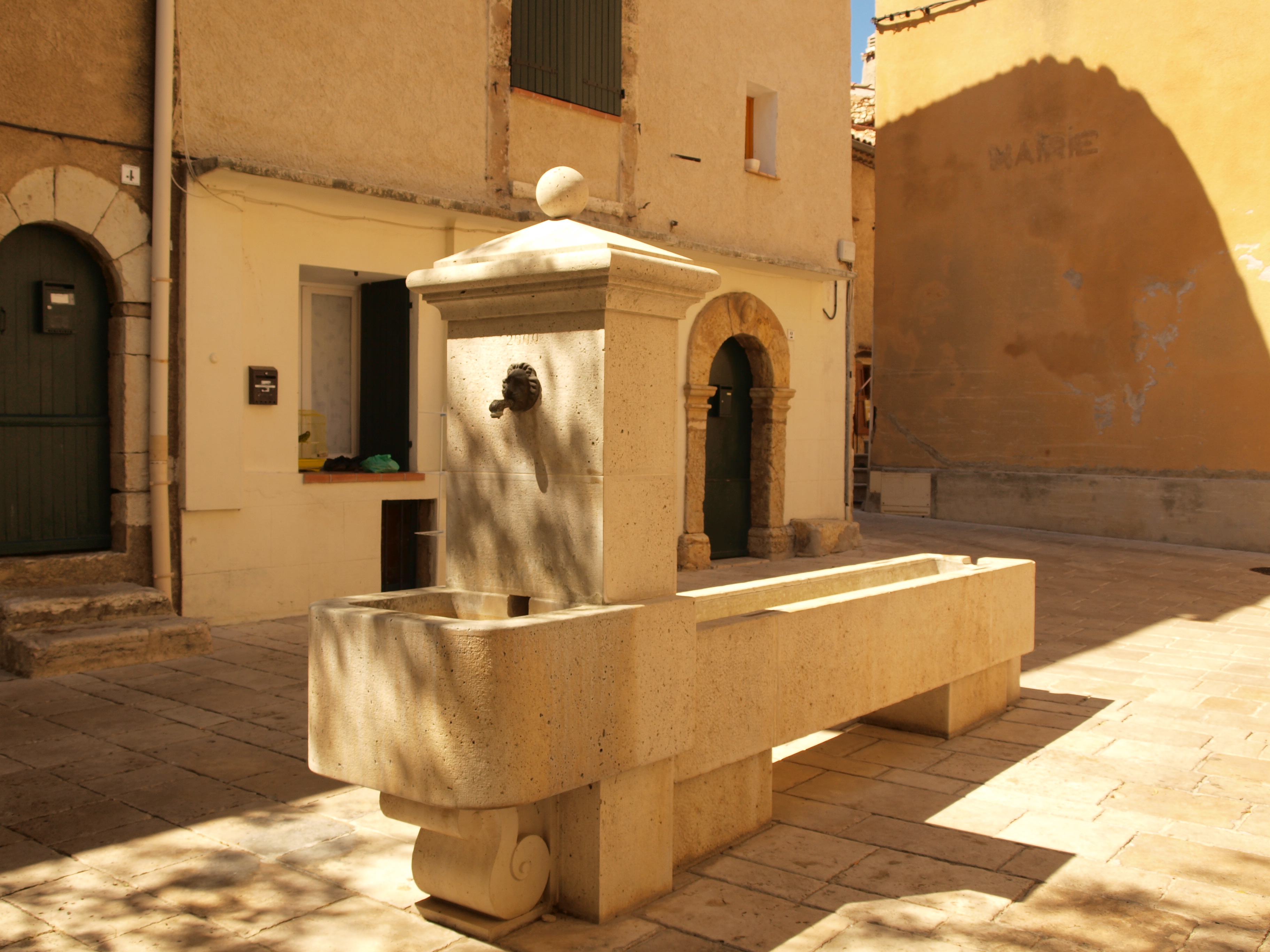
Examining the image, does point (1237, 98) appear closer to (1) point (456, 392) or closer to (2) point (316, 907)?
(1) point (456, 392)

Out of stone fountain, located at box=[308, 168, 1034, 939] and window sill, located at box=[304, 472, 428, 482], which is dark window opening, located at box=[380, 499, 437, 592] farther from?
stone fountain, located at box=[308, 168, 1034, 939]

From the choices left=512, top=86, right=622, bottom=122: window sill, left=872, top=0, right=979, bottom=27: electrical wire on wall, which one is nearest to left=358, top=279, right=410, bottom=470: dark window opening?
left=512, top=86, right=622, bottom=122: window sill

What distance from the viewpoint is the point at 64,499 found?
23.2ft

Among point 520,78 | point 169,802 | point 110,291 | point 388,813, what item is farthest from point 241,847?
point 520,78

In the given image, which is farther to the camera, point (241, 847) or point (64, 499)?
point (64, 499)

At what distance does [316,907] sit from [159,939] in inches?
17.0

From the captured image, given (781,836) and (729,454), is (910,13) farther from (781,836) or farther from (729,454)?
(781,836)

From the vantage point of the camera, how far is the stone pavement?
313 centimetres

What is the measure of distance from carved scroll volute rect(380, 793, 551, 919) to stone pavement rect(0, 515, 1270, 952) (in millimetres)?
101

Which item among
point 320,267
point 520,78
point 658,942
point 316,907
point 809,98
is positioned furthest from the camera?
point 809,98

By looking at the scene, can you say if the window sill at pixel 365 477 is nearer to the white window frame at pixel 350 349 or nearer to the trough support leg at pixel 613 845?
the white window frame at pixel 350 349

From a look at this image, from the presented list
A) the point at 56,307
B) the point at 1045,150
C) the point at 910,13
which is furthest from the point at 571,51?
the point at 910,13

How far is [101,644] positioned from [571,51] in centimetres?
632

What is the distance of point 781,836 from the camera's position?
391cm
